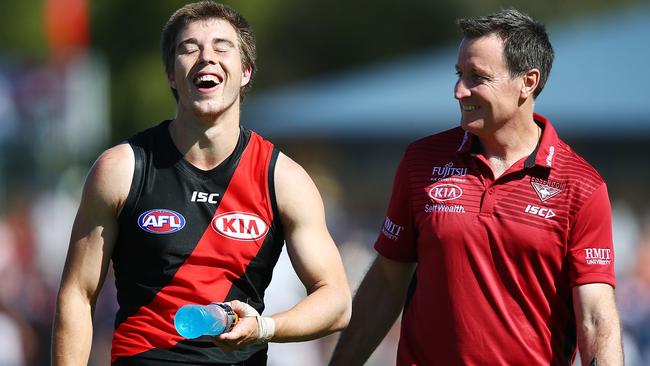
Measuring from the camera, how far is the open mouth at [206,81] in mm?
5402

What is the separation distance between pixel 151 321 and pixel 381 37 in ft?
129

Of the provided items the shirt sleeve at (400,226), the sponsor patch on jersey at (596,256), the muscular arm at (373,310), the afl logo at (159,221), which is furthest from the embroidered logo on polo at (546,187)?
the afl logo at (159,221)

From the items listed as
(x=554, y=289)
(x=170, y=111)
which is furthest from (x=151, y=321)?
(x=170, y=111)

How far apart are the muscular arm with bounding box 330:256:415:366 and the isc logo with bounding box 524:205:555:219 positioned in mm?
730

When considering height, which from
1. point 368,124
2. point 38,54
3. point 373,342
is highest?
point 38,54

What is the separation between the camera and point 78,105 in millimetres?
28875

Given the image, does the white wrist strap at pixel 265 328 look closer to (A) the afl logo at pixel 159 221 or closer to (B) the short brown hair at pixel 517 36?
(A) the afl logo at pixel 159 221

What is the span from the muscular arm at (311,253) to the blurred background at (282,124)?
22.1ft

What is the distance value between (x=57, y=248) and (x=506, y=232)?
59.4 ft

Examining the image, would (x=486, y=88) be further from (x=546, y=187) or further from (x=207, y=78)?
(x=207, y=78)

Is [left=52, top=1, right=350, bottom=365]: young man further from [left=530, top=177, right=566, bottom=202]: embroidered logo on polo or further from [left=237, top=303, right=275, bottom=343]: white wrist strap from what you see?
[left=530, top=177, right=566, bottom=202]: embroidered logo on polo

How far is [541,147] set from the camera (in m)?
5.87

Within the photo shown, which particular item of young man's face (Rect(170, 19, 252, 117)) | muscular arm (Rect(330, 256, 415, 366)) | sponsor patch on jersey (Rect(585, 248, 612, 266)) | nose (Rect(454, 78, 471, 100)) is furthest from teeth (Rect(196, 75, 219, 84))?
sponsor patch on jersey (Rect(585, 248, 612, 266))

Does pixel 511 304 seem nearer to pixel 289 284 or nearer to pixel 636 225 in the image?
pixel 289 284
